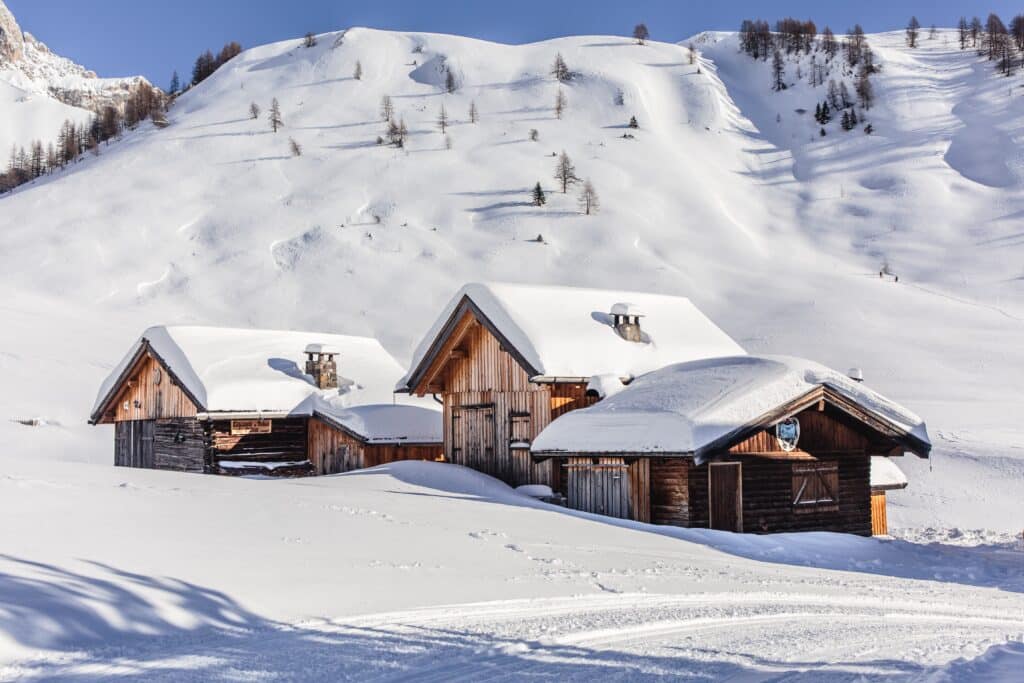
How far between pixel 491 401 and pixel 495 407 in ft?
0.78

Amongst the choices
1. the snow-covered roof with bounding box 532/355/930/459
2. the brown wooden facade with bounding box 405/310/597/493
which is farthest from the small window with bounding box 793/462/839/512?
the brown wooden facade with bounding box 405/310/597/493

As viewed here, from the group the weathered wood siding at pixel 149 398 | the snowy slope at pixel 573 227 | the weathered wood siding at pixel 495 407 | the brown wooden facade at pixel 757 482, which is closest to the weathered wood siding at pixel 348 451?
the weathered wood siding at pixel 495 407

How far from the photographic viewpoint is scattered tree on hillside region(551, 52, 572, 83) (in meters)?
112

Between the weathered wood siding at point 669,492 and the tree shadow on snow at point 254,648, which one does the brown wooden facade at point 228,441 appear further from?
the tree shadow on snow at point 254,648

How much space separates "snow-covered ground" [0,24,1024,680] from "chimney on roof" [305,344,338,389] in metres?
9.02

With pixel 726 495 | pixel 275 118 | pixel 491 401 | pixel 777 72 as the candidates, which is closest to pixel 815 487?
pixel 726 495

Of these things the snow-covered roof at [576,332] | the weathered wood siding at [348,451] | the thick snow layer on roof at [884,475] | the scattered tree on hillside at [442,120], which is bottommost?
the thick snow layer on roof at [884,475]

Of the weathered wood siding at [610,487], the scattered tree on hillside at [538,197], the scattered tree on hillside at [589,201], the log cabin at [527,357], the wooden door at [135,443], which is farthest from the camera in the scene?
the scattered tree on hillside at [538,197]

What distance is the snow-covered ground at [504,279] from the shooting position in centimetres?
973

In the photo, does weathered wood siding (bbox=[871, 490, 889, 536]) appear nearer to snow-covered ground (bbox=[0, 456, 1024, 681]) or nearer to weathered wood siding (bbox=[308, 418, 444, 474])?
snow-covered ground (bbox=[0, 456, 1024, 681])

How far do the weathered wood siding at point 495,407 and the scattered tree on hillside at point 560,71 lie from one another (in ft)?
287

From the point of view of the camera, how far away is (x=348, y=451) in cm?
3241

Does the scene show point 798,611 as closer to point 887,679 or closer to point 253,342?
point 887,679

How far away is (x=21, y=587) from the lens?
9.38 metres
